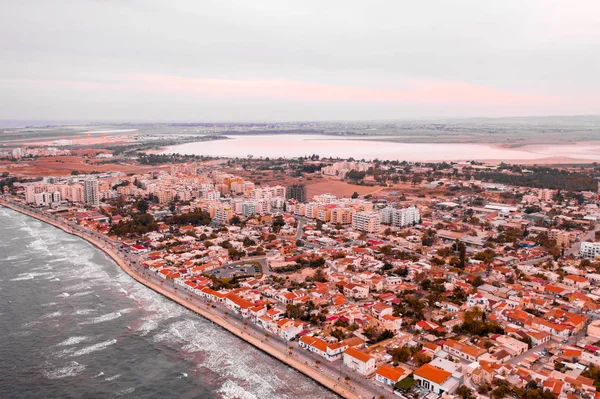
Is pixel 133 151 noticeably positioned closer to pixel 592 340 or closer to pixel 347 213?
pixel 347 213

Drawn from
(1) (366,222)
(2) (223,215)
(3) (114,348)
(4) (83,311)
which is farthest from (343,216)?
(3) (114,348)

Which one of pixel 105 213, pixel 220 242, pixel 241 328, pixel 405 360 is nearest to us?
pixel 405 360

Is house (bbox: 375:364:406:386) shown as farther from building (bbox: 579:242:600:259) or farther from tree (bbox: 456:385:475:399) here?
building (bbox: 579:242:600:259)

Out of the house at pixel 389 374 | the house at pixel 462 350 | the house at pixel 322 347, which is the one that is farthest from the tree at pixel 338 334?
the house at pixel 462 350

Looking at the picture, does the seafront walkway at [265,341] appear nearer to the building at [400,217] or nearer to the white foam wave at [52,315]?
the white foam wave at [52,315]

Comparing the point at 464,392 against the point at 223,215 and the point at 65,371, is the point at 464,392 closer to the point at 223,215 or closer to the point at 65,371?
the point at 65,371

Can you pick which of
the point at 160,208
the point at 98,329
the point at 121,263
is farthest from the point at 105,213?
the point at 98,329
